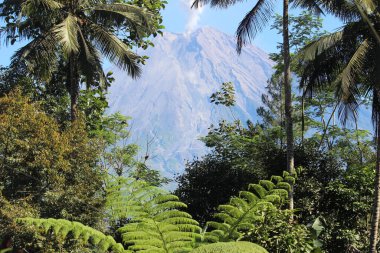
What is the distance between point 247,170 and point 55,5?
7.41m

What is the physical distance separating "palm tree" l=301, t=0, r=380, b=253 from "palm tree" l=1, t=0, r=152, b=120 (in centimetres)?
523

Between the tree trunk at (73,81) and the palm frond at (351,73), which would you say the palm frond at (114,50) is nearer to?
the tree trunk at (73,81)

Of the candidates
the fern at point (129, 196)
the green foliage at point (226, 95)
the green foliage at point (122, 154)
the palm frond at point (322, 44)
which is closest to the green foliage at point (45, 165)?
the green foliage at point (122, 154)

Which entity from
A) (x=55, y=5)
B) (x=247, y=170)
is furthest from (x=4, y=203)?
(x=247, y=170)

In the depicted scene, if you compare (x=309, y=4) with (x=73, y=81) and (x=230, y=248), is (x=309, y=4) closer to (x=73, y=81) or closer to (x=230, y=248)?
(x=73, y=81)

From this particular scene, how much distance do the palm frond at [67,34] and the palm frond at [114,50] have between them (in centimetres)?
106

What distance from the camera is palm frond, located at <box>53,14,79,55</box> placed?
42.8 ft

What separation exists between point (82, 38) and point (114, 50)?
3.28 ft

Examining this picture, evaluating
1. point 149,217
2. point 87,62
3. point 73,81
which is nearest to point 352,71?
point 87,62

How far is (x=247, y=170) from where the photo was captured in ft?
50.6

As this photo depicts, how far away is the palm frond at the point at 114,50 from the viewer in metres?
15.0

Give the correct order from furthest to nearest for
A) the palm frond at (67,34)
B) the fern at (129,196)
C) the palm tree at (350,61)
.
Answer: the palm frond at (67,34) → the palm tree at (350,61) → the fern at (129,196)

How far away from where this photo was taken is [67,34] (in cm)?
1330

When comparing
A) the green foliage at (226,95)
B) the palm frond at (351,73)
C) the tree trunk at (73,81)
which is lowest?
→ the palm frond at (351,73)
